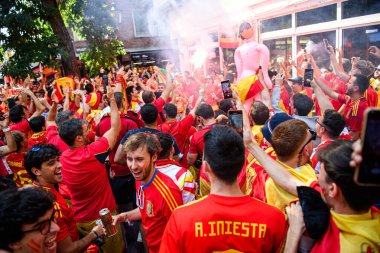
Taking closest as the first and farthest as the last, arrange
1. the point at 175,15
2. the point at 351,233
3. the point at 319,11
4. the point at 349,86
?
the point at 351,233 < the point at 349,86 < the point at 319,11 < the point at 175,15

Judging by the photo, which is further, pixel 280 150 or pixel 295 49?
pixel 295 49

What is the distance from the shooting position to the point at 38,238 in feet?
4.93

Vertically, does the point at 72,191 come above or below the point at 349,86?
below

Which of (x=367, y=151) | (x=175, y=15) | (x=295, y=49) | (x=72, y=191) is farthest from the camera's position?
(x=175, y=15)

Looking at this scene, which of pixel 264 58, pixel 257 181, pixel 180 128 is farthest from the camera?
pixel 264 58

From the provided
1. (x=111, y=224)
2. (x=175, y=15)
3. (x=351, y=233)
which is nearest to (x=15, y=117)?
(x=111, y=224)


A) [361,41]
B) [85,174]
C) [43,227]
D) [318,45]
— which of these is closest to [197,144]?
[85,174]

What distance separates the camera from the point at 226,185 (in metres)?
1.58

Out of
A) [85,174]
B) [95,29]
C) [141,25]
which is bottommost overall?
[85,174]

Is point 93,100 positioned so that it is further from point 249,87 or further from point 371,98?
point 371,98

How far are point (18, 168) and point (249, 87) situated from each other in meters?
3.39

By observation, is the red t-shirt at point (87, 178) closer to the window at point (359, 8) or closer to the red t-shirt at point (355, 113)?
the red t-shirt at point (355, 113)

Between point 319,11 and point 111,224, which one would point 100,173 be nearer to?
point 111,224

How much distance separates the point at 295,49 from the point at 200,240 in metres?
10.6
